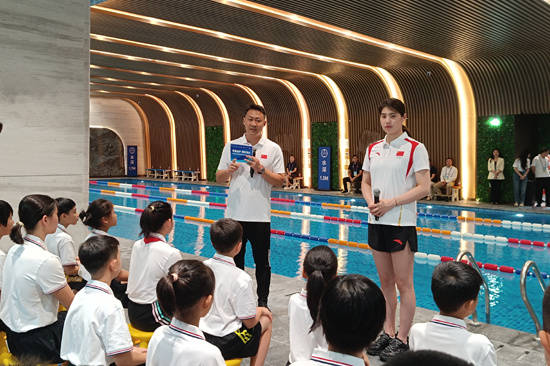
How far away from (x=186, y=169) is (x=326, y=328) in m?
28.6

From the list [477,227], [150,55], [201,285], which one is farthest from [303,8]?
[201,285]

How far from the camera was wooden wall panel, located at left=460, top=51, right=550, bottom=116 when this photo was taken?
14.2 meters

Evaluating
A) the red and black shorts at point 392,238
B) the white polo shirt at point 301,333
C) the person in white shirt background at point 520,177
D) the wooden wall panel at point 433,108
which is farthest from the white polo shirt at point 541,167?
the white polo shirt at point 301,333

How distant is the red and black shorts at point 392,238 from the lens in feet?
12.3

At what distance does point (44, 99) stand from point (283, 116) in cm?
1865

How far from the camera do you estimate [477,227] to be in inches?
478

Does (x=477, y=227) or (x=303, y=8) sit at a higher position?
(x=303, y=8)

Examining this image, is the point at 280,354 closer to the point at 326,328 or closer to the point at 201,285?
the point at 201,285

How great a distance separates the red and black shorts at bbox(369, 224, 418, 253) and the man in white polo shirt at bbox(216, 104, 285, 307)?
1.08m

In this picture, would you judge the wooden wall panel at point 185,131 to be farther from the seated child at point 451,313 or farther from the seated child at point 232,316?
the seated child at point 451,313

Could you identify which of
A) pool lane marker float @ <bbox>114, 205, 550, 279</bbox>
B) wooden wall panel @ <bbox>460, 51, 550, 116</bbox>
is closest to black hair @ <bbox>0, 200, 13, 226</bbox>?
pool lane marker float @ <bbox>114, 205, 550, 279</bbox>

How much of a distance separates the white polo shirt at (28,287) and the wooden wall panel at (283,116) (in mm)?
19935

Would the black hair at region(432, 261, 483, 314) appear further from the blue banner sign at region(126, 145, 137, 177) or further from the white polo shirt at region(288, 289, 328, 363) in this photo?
the blue banner sign at region(126, 145, 137, 177)

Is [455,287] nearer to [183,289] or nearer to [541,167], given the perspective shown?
[183,289]
